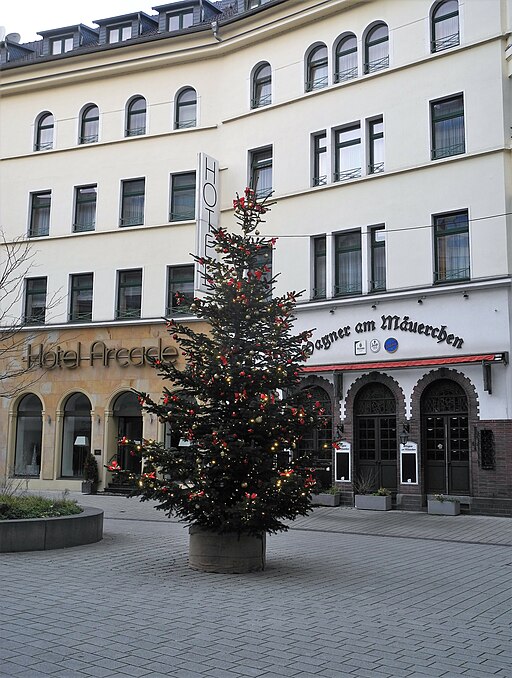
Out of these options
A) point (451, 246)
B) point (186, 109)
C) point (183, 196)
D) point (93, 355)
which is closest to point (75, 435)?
point (93, 355)

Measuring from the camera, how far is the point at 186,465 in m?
11.3

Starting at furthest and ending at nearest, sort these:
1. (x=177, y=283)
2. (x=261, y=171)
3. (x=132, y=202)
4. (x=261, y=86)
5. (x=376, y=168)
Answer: (x=132, y=202)
(x=177, y=283)
(x=261, y=86)
(x=261, y=171)
(x=376, y=168)

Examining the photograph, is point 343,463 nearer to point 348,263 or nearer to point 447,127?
point 348,263

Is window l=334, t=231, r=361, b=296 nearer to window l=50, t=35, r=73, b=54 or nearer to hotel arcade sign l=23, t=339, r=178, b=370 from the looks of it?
hotel arcade sign l=23, t=339, r=178, b=370

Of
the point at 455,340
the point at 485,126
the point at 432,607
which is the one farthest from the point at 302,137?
the point at 432,607

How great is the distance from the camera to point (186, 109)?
2877cm

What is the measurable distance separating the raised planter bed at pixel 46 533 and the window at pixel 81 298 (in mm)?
15702

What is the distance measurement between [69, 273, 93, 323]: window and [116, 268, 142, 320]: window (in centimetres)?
126

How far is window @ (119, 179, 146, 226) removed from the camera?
94.9ft

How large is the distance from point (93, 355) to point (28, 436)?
169 inches

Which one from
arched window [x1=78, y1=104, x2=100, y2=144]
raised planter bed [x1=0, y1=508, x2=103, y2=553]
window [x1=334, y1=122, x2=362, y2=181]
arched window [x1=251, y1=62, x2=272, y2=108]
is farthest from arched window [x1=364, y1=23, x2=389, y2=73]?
raised planter bed [x1=0, y1=508, x2=103, y2=553]

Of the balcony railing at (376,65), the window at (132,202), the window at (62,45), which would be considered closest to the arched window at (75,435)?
the window at (132,202)

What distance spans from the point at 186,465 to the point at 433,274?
40.2 ft

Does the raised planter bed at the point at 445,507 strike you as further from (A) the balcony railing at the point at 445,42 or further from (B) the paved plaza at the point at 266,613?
(A) the balcony railing at the point at 445,42
